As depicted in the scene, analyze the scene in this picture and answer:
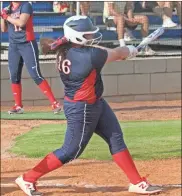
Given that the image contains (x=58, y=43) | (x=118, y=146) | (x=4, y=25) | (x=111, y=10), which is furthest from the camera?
(x=111, y=10)

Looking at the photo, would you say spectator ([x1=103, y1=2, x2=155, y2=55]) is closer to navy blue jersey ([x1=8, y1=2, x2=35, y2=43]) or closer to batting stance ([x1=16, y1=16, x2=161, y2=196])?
navy blue jersey ([x1=8, y1=2, x2=35, y2=43])

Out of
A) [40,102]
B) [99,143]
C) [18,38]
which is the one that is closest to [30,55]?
[18,38]

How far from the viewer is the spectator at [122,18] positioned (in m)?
14.1

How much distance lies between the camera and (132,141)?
9.98 m

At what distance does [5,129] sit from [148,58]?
4458mm

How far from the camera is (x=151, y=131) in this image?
10.8m

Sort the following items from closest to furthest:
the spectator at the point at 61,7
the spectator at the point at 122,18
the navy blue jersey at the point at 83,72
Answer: the navy blue jersey at the point at 83,72
the spectator at the point at 61,7
the spectator at the point at 122,18

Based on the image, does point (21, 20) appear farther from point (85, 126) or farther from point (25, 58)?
point (85, 126)

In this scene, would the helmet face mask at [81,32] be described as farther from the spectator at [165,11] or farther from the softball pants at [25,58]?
the spectator at [165,11]

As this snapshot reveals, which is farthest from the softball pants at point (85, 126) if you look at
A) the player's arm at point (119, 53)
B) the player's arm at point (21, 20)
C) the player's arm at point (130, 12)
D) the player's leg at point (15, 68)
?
the player's arm at point (130, 12)

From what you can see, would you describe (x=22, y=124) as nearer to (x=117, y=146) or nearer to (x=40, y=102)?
(x=40, y=102)

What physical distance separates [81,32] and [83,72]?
1.21 feet

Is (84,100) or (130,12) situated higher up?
(84,100)

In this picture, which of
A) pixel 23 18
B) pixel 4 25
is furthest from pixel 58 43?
pixel 4 25
